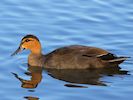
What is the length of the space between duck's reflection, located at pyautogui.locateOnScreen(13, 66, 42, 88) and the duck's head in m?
0.49

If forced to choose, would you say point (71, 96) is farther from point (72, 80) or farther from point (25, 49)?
point (25, 49)

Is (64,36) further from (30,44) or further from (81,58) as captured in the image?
(81,58)

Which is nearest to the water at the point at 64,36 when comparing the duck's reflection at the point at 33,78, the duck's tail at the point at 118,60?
the duck's reflection at the point at 33,78

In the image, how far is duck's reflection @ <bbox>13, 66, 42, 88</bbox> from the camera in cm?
1392

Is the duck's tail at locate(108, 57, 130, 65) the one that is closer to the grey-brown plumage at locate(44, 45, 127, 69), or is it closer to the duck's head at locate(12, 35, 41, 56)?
the grey-brown plumage at locate(44, 45, 127, 69)

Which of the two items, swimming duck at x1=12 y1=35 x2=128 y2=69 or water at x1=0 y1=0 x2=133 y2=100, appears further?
swimming duck at x1=12 y1=35 x2=128 y2=69

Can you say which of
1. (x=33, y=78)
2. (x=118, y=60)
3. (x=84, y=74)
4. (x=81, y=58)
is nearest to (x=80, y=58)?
(x=81, y=58)

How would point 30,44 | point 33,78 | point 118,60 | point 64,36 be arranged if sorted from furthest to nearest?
point 64,36, point 30,44, point 118,60, point 33,78

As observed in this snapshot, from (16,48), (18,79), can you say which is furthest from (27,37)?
(18,79)

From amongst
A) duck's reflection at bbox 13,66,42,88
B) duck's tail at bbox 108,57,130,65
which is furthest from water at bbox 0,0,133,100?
duck's tail at bbox 108,57,130,65

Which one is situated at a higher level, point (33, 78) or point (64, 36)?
point (64, 36)

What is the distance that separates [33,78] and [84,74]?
113cm

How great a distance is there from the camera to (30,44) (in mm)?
15516

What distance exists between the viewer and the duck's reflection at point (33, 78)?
548 inches
